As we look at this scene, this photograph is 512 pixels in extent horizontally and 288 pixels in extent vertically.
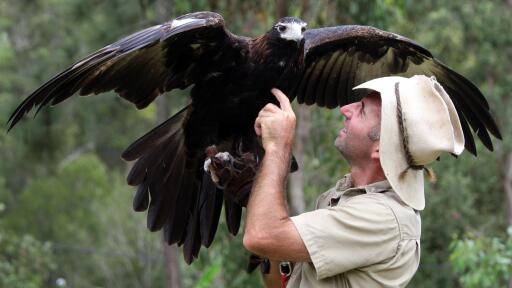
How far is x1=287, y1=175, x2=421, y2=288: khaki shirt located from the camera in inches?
142

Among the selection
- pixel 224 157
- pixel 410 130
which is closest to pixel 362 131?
pixel 410 130

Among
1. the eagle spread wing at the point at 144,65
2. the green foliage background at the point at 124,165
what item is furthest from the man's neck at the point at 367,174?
the green foliage background at the point at 124,165

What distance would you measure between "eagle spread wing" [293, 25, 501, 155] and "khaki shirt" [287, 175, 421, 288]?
202cm

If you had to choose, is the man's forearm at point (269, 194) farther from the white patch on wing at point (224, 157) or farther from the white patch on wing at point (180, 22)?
the white patch on wing at point (180, 22)

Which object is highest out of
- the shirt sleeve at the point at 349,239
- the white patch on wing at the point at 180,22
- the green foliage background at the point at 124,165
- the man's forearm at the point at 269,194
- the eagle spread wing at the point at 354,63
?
the white patch on wing at the point at 180,22

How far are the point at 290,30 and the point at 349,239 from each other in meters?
1.73

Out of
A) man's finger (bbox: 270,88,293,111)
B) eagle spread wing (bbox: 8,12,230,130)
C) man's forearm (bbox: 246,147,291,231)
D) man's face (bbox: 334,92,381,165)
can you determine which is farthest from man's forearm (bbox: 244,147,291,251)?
eagle spread wing (bbox: 8,12,230,130)

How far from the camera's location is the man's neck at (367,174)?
12.6 feet

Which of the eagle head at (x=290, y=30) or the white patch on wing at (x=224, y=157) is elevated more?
the eagle head at (x=290, y=30)

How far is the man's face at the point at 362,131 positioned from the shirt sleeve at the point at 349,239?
26cm

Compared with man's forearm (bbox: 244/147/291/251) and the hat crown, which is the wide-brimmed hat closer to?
the hat crown

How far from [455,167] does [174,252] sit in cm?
462

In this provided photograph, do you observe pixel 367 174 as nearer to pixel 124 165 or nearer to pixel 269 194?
pixel 269 194

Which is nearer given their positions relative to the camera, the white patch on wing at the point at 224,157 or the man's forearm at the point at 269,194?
the man's forearm at the point at 269,194
